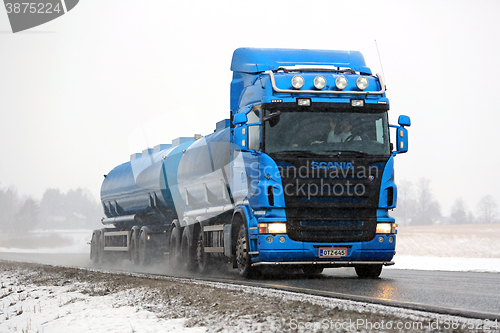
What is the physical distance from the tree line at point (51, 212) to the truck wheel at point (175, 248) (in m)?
112

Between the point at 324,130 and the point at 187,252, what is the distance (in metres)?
6.79

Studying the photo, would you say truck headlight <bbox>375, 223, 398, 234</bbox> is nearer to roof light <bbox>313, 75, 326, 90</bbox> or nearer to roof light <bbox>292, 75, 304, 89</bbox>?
roof light <bbox>313, 75, 326, 90</bbox>

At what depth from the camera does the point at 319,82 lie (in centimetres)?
1356

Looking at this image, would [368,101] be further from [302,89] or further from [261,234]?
[261,234]

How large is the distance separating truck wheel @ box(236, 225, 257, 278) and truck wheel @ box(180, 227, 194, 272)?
416 cm

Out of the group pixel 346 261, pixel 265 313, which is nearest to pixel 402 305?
pixel 265 313

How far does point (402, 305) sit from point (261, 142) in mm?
5175

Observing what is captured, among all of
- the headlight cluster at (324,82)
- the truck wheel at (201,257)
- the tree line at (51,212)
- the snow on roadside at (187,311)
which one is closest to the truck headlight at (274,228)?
the snow on roadside at (187,311)

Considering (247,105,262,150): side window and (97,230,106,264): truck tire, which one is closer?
(247,105,262,150): side window

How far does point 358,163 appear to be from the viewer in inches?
508

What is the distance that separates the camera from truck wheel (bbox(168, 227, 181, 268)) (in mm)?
19234

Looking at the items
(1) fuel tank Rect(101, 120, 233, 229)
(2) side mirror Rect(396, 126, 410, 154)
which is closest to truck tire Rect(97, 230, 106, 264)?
(1) fuel tank Rect(101, 120, 233, 229)

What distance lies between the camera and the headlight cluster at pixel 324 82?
13.5 metres

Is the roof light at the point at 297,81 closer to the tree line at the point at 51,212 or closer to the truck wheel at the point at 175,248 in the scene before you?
the truck wheel at the point at 175,248
